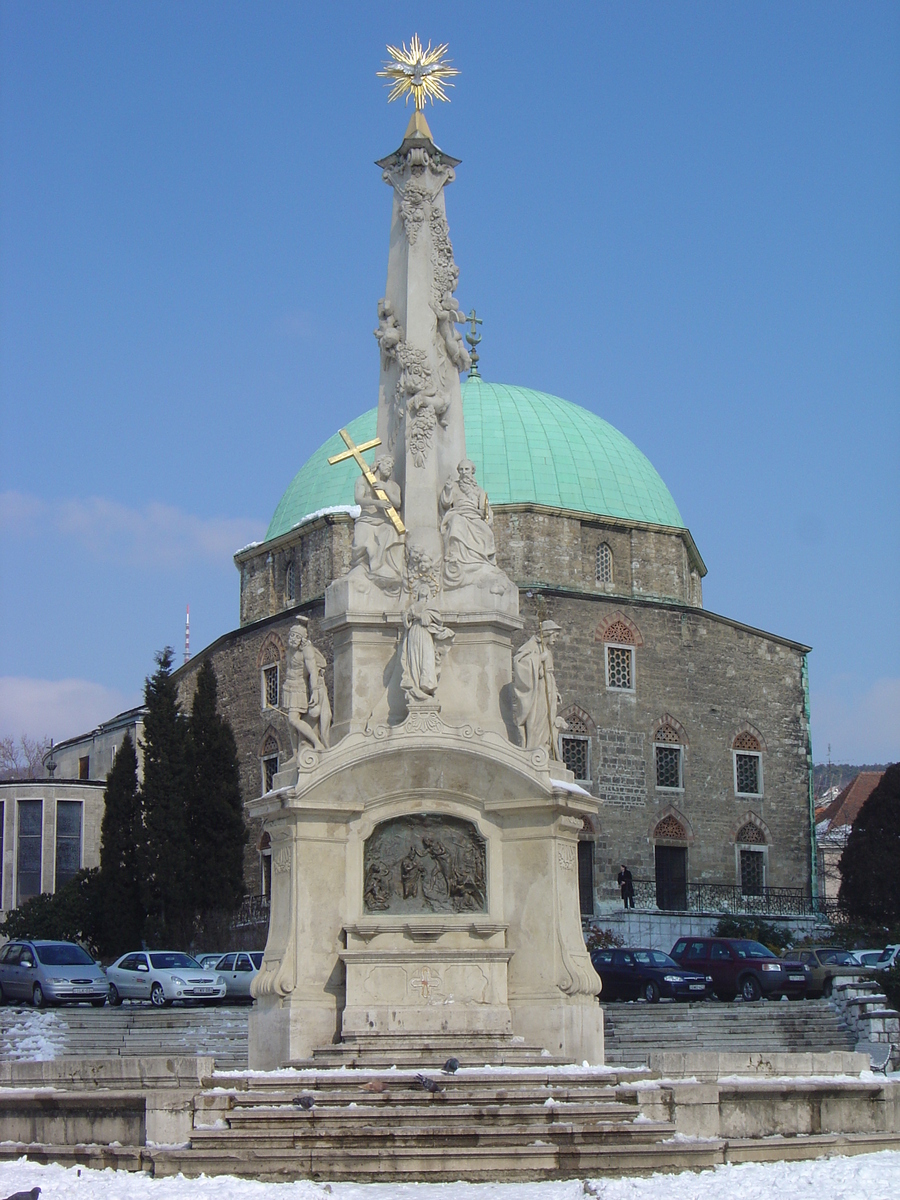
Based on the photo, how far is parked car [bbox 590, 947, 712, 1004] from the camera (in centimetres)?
2997

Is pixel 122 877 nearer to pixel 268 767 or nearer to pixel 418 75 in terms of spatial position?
pixel 268 767

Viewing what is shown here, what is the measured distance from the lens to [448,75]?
2002 cm

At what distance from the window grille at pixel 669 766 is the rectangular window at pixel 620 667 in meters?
2.02

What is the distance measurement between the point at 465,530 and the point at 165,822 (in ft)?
80.4

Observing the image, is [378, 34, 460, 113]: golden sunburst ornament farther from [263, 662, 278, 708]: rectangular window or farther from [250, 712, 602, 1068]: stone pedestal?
[263, 662, 278, 708]: rectangular window

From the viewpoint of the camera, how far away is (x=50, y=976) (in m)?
30.6

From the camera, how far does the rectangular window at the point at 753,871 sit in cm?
4784

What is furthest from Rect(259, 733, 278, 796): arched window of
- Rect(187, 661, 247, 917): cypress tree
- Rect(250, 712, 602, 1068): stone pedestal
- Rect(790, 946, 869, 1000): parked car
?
Rect(250, 712, 602, 1068): stone pedestal

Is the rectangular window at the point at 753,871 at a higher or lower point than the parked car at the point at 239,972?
higher

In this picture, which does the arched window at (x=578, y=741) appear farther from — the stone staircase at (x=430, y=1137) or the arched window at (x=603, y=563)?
the stone staircase at (x=430, y=1137)

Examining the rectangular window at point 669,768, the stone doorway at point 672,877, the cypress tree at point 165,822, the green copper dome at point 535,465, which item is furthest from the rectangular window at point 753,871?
the cypress tree at point 165,822

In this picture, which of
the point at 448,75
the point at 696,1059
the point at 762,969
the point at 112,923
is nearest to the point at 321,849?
the point at 696,1059

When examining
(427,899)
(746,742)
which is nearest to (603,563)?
(746,742)

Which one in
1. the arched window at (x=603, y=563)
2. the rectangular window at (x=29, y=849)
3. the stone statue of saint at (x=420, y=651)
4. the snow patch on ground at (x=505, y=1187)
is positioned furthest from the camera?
the arched window at (x=603, y=563)
